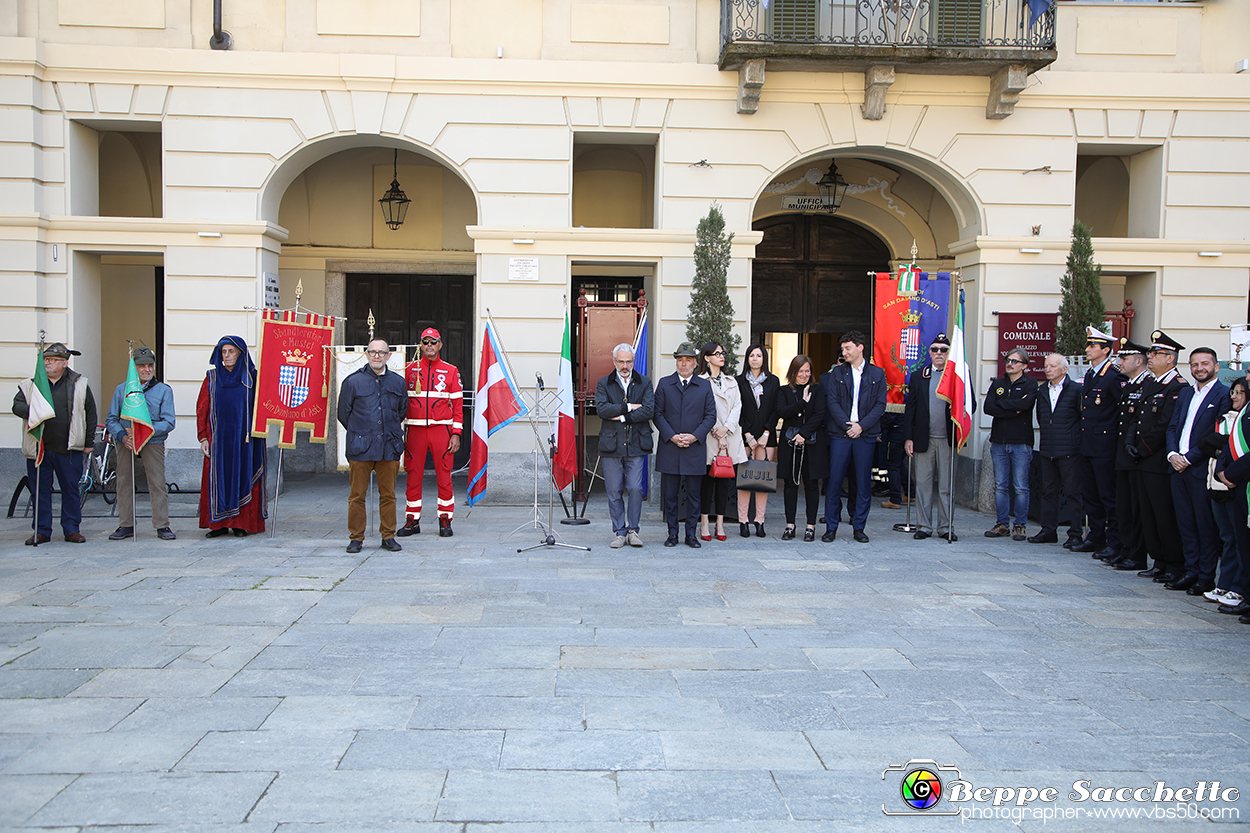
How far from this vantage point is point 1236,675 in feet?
17.5

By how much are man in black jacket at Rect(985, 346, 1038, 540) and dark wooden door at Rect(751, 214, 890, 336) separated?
15.8ft

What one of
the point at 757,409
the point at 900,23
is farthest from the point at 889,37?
the point at 757,409

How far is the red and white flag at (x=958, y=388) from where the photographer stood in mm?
9516

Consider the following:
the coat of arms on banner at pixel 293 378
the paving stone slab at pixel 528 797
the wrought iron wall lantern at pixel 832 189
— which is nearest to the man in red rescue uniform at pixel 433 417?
the coat of arms on banner at pixel 293 378

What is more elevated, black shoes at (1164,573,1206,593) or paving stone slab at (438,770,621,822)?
black shoes at (1164,573,1206,593)

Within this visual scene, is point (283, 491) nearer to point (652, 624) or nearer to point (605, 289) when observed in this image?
point (605, 289)

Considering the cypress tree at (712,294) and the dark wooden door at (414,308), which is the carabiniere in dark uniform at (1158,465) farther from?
the dark wooden door at (414,308)

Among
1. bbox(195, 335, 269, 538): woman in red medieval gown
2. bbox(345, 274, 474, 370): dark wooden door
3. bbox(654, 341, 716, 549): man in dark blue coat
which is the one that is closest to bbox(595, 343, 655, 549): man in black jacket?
bbox(654, 341, 716, 549): man in dark blue coat

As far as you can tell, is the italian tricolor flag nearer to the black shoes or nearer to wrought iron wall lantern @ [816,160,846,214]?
the black shoes

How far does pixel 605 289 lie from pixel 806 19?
4917 mm

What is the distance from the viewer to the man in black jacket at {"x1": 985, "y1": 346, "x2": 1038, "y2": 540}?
962 centimetres

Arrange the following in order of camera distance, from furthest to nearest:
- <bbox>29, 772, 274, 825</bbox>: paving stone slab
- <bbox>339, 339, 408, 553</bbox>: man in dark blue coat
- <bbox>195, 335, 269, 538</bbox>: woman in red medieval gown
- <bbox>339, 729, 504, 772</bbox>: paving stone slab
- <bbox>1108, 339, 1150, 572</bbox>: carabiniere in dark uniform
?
<bbox>195, 335, 269, 538</bbox>: woman in red medieval gown
<bbox>339, 339, 408, 553</bbox>: man in dark blue coat
<bbox>1108, 339, 1150, 572</bbox>: carabiniere in dark uniform
<bbox>339, 729, 504, 772</bbox>: paving stone slab
<bbox>29, 772, 274, 825</bbox>: paving stone slab

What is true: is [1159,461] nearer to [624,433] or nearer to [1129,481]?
[1129,481]

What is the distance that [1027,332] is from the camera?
1160cm
